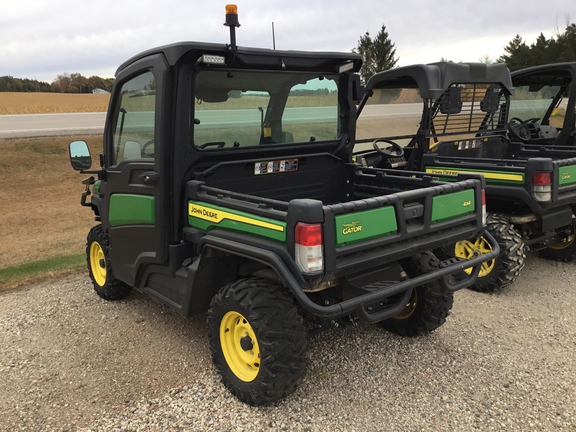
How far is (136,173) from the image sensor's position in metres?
3.72

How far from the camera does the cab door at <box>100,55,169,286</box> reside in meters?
3.45

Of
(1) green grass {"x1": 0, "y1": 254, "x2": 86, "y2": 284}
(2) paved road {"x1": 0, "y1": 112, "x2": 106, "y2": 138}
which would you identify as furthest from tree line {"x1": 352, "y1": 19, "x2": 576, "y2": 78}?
(1) green grass {"x1": 0, "y1": 254, "x2": 86, "y2": 284}

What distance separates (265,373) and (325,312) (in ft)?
1.82

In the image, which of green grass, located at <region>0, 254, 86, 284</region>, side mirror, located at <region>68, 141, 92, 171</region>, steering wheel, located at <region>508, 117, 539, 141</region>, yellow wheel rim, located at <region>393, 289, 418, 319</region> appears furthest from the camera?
steering wheel, located at <region>508, 117, 539, 141</region>

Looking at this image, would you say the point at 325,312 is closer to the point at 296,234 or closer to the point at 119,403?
the point at 296,234

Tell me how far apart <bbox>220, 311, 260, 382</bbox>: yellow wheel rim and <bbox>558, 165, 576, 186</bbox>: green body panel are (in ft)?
11.1

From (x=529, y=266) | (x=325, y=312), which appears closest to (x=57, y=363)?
(x=325, y=312)

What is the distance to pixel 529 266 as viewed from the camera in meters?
5.79

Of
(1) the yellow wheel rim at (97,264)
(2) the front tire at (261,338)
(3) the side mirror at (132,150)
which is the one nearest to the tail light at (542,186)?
(2) the front tire at (261,338)

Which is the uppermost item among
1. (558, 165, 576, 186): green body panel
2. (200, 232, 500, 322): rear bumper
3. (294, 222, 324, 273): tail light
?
(558, 165, 576, 186): green body panel

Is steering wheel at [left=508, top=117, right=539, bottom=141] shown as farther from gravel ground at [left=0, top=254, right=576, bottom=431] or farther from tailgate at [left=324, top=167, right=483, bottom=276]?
tailgate at [left=324, top=167, right=483, bottom=276]

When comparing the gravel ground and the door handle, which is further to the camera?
the door handle

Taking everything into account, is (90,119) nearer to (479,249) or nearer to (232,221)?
(479,249)

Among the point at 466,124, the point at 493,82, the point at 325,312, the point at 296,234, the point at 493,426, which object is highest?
the point at 493,82
